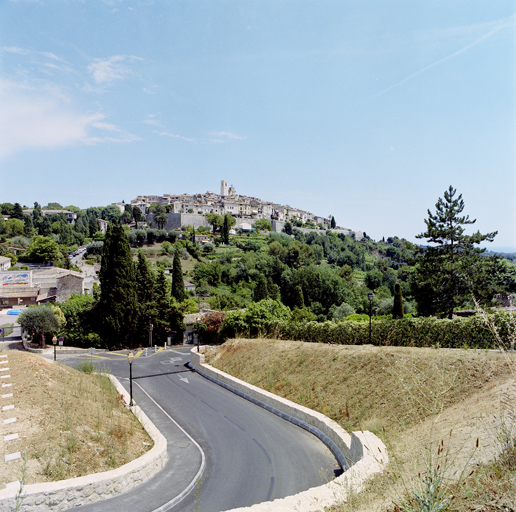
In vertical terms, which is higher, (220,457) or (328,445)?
(328,445)

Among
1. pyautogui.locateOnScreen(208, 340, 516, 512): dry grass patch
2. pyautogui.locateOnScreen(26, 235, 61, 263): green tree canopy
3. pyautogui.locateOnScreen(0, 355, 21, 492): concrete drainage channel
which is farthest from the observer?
pyautogui.locateOnScreen(26, 235, 61, 263): green tree canopy

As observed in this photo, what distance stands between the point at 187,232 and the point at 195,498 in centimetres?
9668

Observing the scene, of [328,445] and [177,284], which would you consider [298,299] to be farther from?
[328,445]

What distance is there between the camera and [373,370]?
1181cm

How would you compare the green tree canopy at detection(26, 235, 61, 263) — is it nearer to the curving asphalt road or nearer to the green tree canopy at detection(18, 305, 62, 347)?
the green tree canopy at detection(18, 305, 62, 347)

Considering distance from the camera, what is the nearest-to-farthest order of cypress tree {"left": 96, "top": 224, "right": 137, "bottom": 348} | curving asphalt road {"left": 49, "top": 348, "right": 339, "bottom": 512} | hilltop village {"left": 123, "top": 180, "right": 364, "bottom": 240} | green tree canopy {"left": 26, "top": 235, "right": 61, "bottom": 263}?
curving asphalt road {"left": 49, "top": 348, "right": 339, "bottom": 512} < cypress tree {"left": 96, "top": 224, "right": 137, "bottom": 348} < green tree canopy {"left": 26, "top": 235, "right": 61, "bottom": 263} < hilltop village {"left": 123, "top": 180, "right": 364, "bottom": 240}

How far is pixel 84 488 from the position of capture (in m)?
7.13

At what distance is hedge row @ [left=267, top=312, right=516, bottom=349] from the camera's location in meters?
12.1

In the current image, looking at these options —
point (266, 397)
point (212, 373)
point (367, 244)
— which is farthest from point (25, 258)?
point (367, 244)

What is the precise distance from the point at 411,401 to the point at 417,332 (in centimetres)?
507

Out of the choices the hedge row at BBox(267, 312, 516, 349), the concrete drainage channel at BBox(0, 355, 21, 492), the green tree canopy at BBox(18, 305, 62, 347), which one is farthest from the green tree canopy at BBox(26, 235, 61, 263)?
the concrete drainage channel at BBox(0, 355, 21, 492)

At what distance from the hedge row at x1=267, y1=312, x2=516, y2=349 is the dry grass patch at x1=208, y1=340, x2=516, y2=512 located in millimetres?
1620

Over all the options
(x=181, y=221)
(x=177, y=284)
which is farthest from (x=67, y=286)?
(x=181, y=221)

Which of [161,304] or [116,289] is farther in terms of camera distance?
[161,304]
